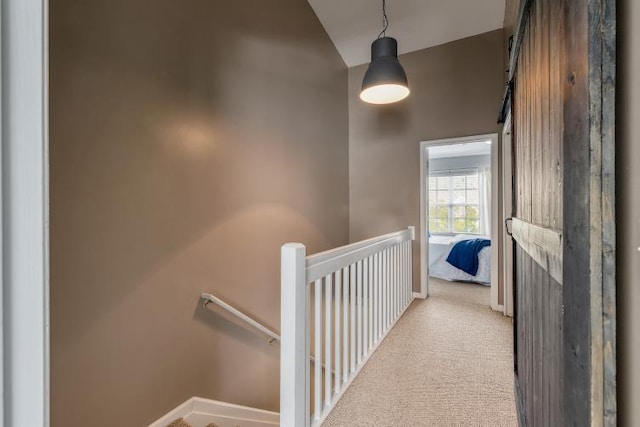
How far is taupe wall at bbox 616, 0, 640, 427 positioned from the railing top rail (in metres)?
1.08

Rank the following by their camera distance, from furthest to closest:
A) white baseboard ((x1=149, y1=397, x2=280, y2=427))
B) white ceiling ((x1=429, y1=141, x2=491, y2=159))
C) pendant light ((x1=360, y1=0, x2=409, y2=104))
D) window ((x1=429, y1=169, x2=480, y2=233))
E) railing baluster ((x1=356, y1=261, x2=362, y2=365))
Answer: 1. window ((x1=429, y1=169, x2=480, y2=233))
2. white ceiling ((x1=429, y1=141, x2=491, y2=159))
3. pendant light ((x1=360, y1=0, x2=409, y2=104))
4. railing baluster ((x1=356, y1=261, x2=362, y2=365))
5. white baseboard ((x1=149, y1=397, x2=280, y2=427))

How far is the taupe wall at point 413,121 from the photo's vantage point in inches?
127

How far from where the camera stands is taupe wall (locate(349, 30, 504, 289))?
323cm

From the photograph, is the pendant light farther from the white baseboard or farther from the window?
the window

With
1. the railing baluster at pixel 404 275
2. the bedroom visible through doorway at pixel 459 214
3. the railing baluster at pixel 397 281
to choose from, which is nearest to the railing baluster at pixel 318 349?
the railing baluster at pixel 397 281

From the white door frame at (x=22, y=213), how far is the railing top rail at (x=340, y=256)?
3.66 feet

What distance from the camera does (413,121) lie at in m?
3.62

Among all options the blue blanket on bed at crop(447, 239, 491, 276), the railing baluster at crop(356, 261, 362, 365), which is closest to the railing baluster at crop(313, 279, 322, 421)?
the railing baluster at crop(356, 261, 362, 365)

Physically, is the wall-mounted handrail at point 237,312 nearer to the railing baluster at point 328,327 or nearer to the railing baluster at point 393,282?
the railing baluster at point 328,327

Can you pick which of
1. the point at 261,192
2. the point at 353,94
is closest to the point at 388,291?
the point at 261,192

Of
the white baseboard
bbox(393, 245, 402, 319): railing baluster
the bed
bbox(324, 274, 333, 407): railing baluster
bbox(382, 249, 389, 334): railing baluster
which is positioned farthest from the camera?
the bed

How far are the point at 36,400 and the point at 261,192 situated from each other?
2.29 m

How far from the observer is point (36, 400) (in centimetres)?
35

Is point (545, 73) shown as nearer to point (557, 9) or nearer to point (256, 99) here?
point (557, 9)
